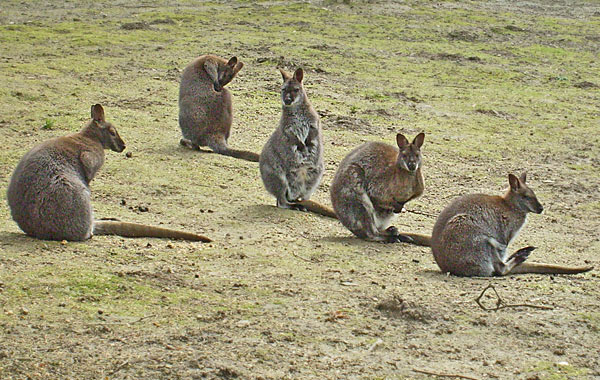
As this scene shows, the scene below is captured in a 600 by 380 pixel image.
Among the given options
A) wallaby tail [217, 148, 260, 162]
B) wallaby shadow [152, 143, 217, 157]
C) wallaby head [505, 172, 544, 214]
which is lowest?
wallaby shadow [152, 143, 217, 157]

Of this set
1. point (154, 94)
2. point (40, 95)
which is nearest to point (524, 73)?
point (154, 94)

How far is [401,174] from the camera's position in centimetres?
697

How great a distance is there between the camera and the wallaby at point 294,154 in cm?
806

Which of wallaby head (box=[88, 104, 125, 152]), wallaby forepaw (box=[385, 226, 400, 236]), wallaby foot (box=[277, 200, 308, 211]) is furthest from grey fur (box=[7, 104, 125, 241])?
wallaby forepaw (box=[385, 226, 400, 236])

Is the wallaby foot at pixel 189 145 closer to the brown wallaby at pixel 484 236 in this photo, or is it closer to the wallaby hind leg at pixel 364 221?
the wallaby hind leg at pixel 364 221

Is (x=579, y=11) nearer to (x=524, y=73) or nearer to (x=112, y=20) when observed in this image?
(x=524, y=73)

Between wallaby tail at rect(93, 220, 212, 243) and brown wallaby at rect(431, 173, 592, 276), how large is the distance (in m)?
1.71

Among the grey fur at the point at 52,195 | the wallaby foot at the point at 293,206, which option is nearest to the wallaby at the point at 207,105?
the wallaby foot at the point at 293,206

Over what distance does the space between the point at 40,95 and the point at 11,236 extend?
5.05 m

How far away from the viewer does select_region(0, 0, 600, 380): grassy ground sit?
15.1ft

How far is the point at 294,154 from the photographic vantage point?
8180 millimetres

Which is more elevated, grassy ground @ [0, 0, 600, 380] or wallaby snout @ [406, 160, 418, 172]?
wallaby snout @ [406, 160, 418, 172]

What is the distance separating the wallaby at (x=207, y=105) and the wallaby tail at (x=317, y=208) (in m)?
1.63

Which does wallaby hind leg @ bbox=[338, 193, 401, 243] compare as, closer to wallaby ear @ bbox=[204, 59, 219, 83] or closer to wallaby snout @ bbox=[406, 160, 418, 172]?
wallaby snout @ bbox=[406, 160, 418, 172]
